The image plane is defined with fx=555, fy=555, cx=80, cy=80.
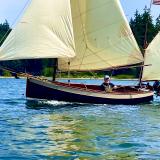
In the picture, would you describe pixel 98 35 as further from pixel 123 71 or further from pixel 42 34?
pixel 123 71

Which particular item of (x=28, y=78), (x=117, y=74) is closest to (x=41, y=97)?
(x=28, y=78)

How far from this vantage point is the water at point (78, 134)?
1902 centimetres

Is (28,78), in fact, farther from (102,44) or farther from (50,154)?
(50,154)

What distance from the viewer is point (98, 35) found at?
45281 millimetres

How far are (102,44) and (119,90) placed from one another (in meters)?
4.01

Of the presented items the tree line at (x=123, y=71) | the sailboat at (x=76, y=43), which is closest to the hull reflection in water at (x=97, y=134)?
the sailboat at (x=76, y=43)

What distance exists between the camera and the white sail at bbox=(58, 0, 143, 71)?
148 ft

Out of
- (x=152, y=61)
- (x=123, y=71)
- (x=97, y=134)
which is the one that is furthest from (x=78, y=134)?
(x=123, y=71)

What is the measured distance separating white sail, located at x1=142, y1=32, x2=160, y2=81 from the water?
11.4 metres

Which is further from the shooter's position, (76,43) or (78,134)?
(76,43)

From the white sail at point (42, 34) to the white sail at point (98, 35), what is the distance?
3.61 m

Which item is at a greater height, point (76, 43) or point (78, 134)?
point (76, 43)

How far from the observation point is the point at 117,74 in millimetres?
129500

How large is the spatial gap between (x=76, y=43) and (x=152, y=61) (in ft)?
23.0
